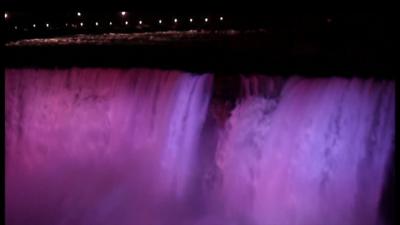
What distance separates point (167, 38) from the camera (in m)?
8.16

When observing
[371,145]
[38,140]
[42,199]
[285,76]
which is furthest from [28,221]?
[371,145]

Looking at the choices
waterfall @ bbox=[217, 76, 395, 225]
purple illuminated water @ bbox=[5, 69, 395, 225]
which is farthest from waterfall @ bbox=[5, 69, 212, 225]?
waterfall @ bbox=[217, 76, 395, 225]

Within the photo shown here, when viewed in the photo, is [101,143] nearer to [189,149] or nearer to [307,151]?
[189,149]

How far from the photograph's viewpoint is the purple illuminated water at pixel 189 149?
6441 millimetres

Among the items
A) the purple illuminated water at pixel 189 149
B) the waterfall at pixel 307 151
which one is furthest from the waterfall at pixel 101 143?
the waterfall at pixel 307 151

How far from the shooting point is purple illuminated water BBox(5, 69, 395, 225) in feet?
21.1

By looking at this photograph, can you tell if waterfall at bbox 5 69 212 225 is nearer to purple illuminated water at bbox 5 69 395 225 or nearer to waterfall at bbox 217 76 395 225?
purple illuminated water at bbox 5 69 395 225

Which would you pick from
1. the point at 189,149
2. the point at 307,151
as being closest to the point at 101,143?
the point at 189,149

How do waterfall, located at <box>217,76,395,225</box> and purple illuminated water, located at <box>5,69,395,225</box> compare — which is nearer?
waterfall, located at <box>217,76,395,225</box>

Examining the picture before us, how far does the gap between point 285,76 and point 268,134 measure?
0.84 metres

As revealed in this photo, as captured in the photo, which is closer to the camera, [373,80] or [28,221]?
[373,80]

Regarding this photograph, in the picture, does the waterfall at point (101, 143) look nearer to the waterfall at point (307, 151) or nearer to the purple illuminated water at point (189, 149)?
the purple illuminated water at point (189, 149)

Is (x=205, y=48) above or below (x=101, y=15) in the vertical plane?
below

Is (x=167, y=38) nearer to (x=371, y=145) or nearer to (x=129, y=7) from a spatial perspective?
(x=129, y=7)
